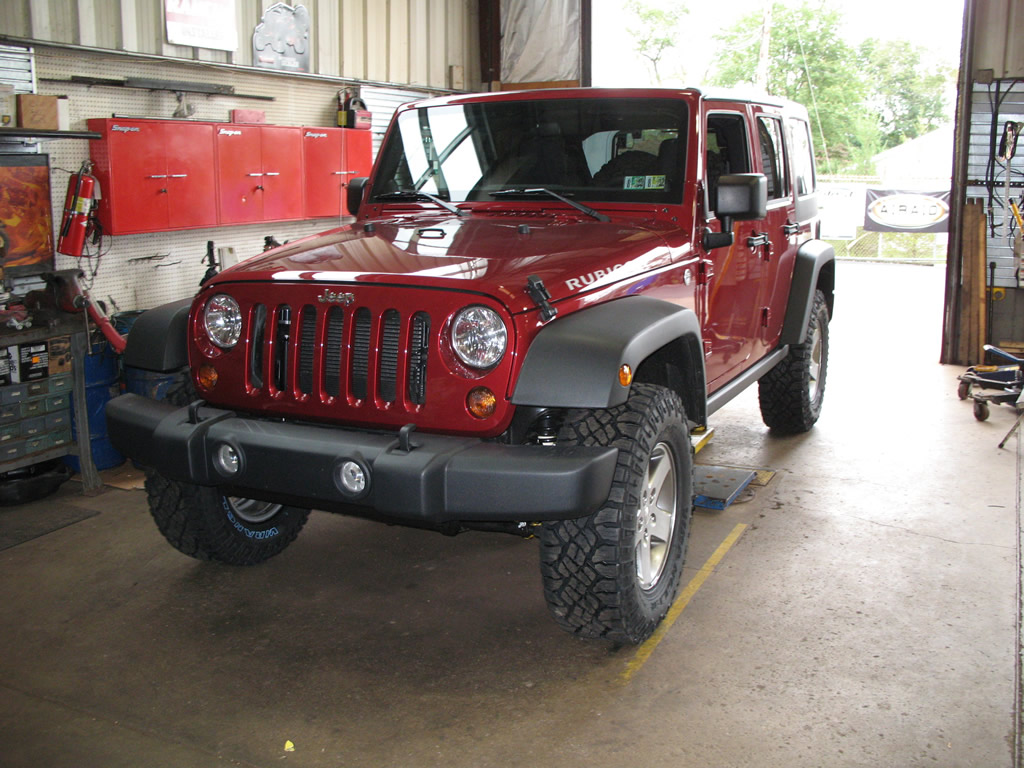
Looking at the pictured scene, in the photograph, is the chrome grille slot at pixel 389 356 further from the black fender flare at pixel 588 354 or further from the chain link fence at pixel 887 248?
the chain link fence at pixel 887 248

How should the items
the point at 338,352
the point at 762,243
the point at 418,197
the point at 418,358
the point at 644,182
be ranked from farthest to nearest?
the point at 762,243
the point at 418,197
the point at 644,182
the point at 338,352
the point at 418,358

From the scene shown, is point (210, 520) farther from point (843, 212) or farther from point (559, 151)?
point (843, 212)

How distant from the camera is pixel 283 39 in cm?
678

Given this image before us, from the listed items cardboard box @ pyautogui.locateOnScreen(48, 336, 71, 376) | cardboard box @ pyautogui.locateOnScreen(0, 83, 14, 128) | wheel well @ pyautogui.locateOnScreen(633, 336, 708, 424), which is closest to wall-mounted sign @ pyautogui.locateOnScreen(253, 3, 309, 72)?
cardboard box @ pyautogui.locateOnScreen(0, 83, 14, 128)

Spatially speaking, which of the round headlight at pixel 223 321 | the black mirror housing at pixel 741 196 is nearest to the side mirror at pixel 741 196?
the black mirror housing at pixel 741 196

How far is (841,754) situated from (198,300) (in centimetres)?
240

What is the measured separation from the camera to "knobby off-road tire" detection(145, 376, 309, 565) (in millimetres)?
3486

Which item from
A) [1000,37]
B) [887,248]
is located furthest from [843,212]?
[1000,37]

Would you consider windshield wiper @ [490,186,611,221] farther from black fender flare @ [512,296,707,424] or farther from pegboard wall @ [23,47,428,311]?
pegboard wall @ [23,47,428,311]

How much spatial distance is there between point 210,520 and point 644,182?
2.07 m

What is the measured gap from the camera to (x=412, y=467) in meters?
2.57

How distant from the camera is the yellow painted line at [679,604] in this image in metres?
3.05

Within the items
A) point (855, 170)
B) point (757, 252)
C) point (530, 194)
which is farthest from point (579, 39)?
point (855, 170)

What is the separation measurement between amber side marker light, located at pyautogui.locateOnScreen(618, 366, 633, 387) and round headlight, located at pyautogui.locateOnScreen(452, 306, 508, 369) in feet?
1.10
